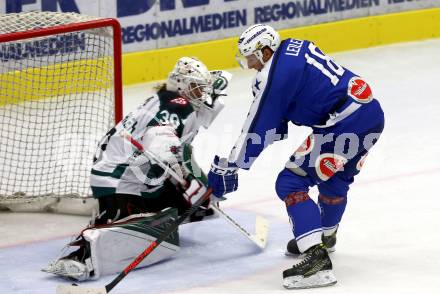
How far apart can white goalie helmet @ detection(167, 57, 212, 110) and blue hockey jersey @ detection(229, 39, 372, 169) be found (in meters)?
0.46

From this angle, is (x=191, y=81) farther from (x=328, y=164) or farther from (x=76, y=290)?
(x=76, y=290)

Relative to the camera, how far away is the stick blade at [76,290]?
16.8ft

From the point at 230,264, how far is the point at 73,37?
6.87ft

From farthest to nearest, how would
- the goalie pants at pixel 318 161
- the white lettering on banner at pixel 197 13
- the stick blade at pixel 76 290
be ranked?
the white lettering on banner at pixel 197 13
the goalie pants at pixel 318 161
the stick blade at pixel 76 290

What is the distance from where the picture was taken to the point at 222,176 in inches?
212

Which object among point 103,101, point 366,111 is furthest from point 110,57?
point 366,111

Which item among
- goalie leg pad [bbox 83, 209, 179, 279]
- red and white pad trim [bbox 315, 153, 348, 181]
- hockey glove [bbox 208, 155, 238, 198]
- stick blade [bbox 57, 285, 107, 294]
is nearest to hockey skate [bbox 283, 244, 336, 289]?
red and white pad trim [bbox 315, 153, 348, 181]

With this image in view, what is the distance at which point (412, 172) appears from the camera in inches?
281

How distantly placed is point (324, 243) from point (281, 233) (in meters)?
0.45

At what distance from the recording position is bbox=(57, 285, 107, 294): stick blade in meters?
5.11

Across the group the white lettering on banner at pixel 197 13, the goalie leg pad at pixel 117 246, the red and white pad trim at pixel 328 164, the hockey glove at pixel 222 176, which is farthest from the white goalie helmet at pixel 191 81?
the white lettering on banner at pixel 197 13

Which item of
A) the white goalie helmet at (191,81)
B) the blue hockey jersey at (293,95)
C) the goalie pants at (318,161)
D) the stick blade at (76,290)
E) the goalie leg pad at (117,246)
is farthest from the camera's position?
the white goalie helmet at (191,81)

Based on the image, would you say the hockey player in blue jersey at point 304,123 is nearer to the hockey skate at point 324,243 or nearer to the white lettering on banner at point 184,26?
the hockey skate at point 324,243

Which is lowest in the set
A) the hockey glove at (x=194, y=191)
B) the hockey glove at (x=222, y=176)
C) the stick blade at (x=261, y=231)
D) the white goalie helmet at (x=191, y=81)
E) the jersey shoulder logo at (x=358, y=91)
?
the stick blade at (x=261, y=231)
